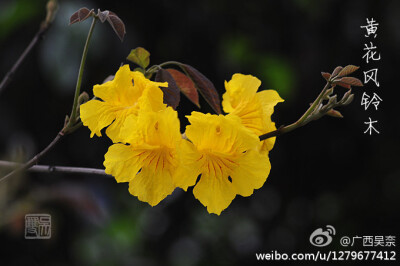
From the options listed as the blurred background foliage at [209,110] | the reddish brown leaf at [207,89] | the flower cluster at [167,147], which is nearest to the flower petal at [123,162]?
the flower cluster at [167,147]

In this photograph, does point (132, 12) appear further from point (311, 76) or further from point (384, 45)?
point (384, 45)

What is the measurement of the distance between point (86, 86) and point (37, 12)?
238 mm

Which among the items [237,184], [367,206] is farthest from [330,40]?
[237,184]

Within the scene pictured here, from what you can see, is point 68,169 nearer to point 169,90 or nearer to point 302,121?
point 169,90

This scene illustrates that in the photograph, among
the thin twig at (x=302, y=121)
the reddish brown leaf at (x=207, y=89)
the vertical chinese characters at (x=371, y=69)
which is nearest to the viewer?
the thin twig at (x=302, y=121)

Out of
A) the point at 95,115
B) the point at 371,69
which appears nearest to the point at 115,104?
the point at 95,115

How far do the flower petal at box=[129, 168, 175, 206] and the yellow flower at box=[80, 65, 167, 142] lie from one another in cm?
6

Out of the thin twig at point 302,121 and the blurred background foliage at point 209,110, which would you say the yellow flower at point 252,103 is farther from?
the blurred background foliage at point 209,110

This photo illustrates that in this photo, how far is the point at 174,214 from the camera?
1826 mm

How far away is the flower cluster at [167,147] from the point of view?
2.06 feet

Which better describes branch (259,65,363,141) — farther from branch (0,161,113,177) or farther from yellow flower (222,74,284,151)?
branch (0,161,113,177)

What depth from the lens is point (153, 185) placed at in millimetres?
664

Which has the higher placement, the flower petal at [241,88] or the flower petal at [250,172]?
the flower petal at [241,88]

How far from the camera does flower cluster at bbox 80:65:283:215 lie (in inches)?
24.7
